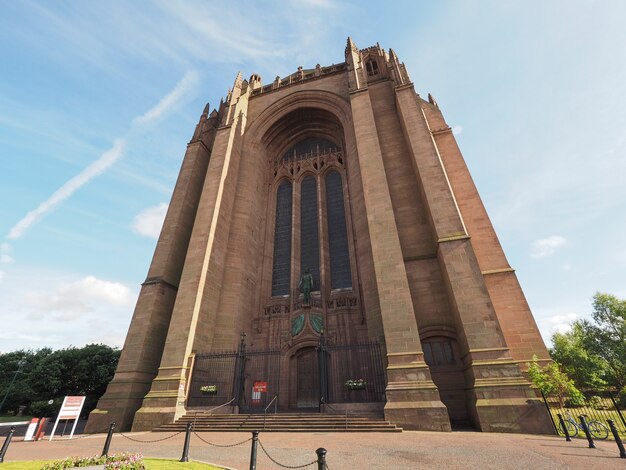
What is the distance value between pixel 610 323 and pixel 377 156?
35.8m

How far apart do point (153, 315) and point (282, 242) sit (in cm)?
889

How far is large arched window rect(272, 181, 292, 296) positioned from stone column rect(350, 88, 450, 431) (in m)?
7.52

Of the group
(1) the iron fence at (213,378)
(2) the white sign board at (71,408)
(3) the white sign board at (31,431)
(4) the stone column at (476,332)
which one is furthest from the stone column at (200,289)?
(4) the stone column at (476,332)

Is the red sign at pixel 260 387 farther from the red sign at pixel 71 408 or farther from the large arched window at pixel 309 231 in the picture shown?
the red sign at pixel 71 408

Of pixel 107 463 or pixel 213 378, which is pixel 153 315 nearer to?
pixel 213 378

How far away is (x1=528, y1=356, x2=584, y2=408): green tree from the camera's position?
1030 centimetres

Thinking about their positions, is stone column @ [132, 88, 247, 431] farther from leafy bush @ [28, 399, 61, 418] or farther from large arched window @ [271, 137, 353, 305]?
leafy bush @ [28, 399, 61, 418]

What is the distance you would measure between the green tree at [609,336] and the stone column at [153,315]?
41116mm

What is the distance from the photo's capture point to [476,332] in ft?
37.0

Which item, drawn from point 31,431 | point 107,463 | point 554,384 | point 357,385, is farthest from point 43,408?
point 554,384

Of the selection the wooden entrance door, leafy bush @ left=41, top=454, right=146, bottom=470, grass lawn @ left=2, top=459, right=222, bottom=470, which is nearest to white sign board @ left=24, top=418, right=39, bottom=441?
grass lawn @ left=2, top=459, right=222, bottom=470

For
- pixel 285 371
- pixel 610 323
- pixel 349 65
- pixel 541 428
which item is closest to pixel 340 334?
pixel 285 371

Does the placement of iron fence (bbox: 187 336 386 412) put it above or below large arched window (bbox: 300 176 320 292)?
below

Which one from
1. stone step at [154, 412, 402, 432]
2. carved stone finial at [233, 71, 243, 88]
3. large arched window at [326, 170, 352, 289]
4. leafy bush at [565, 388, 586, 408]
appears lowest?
stone step at [154, 412, 402, 432]
